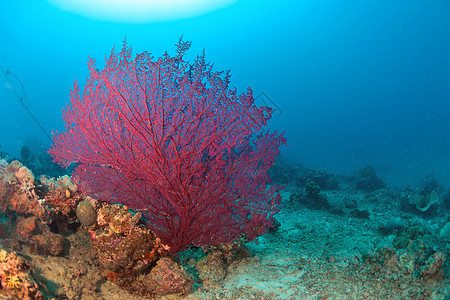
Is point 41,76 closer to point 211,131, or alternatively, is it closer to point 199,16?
point 199,16

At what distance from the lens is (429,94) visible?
118938 mm

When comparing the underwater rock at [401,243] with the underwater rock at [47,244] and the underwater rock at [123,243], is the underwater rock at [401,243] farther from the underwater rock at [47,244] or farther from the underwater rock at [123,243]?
the underwater rock at [47,244]

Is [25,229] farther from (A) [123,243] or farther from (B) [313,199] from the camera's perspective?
(B) [313,199]

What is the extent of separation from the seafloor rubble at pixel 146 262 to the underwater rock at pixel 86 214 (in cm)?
1

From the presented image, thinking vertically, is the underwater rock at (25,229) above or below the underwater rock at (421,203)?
below

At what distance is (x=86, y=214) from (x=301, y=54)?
6071 inches

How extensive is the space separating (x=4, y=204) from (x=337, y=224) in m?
7.78

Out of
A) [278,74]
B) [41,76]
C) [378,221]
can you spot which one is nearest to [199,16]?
[278,74]

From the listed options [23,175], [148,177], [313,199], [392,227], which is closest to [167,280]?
[148,177]

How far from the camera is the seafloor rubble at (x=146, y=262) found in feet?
9.88

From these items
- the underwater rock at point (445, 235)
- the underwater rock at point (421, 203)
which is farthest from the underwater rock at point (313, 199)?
the underwater rock at point (445, 235)

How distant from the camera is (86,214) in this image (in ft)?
11.8

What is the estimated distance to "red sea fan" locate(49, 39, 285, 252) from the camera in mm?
3658

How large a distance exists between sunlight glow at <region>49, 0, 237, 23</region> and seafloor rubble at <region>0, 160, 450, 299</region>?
5203 inches
